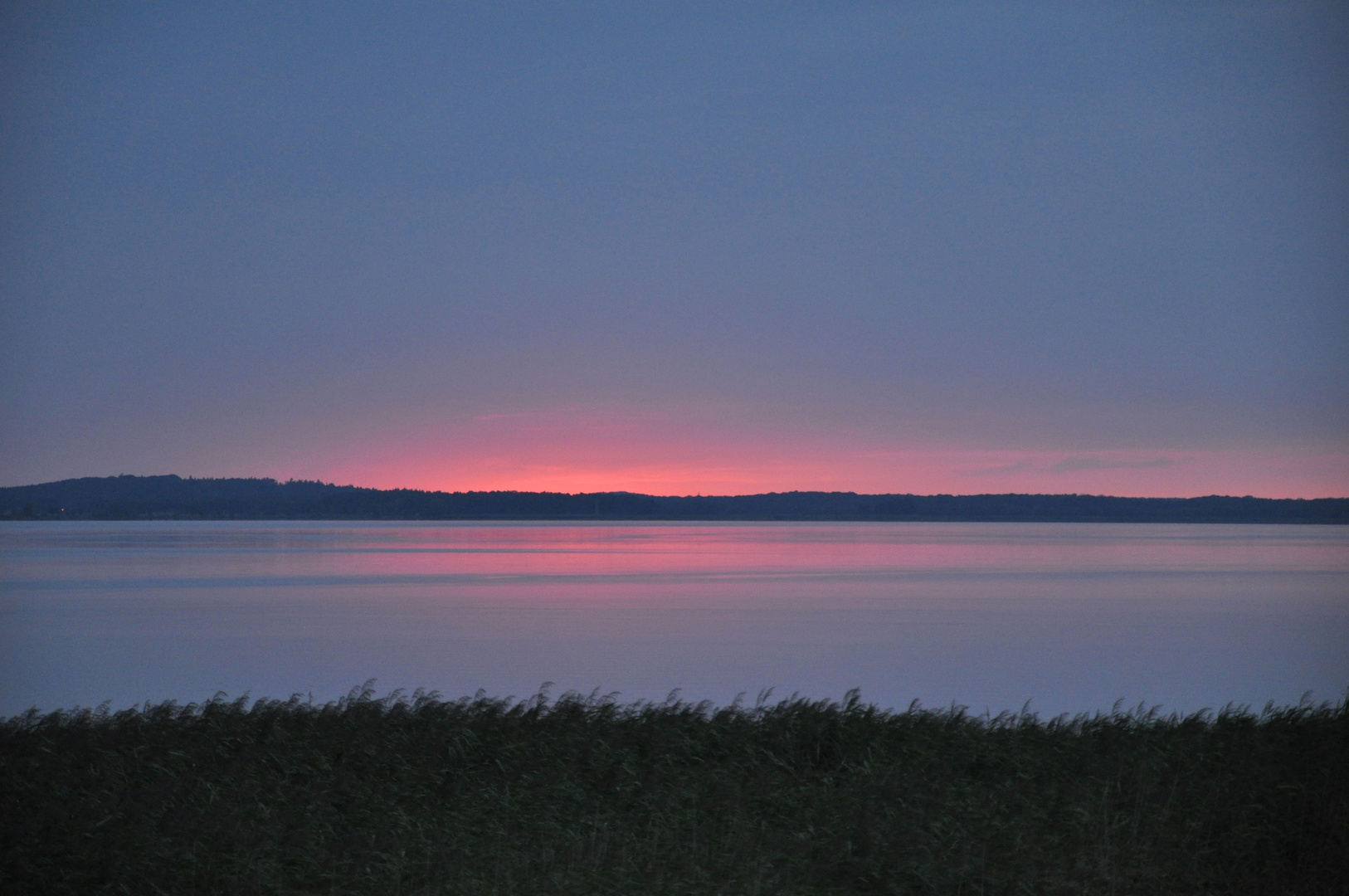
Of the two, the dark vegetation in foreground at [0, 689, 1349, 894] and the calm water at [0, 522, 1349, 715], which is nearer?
the dark vegetation in foreground at [0, 689, 1349, 894]

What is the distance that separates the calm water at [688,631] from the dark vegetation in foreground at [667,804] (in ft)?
31.9

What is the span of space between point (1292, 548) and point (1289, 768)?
353ft

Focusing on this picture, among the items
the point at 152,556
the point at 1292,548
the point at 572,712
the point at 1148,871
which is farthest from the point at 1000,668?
the point at 1292,548

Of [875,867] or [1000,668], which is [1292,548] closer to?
[1000,668]

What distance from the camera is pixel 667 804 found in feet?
32.8

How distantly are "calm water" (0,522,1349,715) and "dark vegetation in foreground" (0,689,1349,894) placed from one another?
972 centimetres

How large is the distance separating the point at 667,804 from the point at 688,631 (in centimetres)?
2424

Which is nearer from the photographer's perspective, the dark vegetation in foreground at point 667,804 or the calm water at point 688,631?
the dark vegetation in foreground at point 667,804

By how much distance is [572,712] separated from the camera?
1405 centimetres

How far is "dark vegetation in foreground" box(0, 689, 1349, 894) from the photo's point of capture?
8234 millimetres

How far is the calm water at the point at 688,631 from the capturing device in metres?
24.9

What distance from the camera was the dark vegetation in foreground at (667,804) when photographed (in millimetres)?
8234

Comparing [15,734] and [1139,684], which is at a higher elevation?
[15,734]

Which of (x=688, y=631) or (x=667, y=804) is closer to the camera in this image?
(x=667, y=804)
